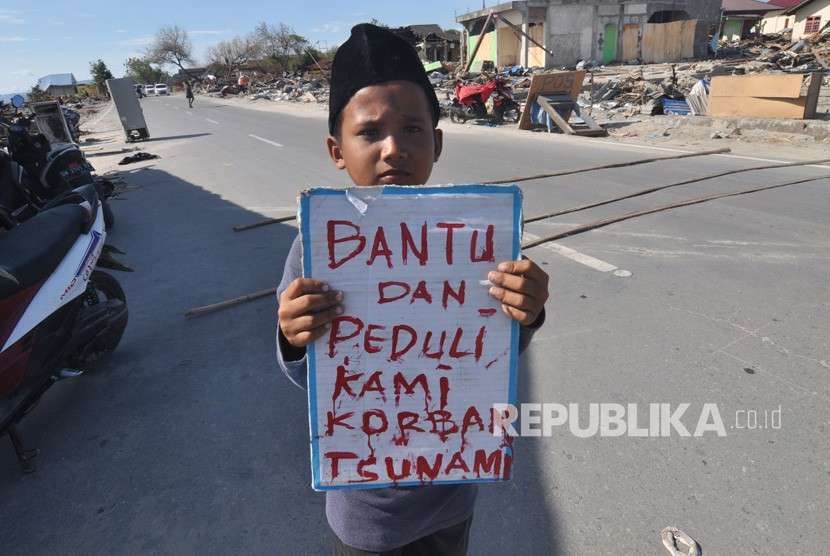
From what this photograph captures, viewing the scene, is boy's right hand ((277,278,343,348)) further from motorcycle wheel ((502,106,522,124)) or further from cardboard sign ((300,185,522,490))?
motorcycle wheel ((502,106,522,124))

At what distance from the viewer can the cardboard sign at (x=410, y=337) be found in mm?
1055

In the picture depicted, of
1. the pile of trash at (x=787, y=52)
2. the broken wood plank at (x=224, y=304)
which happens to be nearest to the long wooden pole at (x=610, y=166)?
the broken wood plank at (x=224, y=304)

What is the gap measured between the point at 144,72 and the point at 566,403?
105514mm

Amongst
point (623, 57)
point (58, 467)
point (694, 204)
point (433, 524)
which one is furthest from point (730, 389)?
point (623, 57)

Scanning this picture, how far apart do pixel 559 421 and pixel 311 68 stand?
60641 mm

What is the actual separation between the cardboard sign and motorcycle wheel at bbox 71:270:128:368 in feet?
8.52

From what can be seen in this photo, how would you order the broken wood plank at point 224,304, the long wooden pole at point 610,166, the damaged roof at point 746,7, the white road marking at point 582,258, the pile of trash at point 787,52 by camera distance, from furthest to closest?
1. the damaged roof at point 746,7
2. the pile of trash at point 787,52
3. the long wooden pole at point 610,166
4. the white road marking at point 582,258
5. the broken wood plank at point 224,304

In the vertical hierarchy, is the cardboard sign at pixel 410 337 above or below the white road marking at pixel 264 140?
above

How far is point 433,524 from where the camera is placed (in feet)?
4.28

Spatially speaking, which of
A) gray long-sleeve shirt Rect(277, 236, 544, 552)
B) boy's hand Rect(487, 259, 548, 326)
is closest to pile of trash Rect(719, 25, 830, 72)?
boy's hand Rect(487, 259, 548, 326)

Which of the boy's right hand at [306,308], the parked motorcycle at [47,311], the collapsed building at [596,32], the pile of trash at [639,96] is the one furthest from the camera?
the collapsed building at [596,32]

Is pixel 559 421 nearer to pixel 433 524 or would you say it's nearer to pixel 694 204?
pixel 433 524

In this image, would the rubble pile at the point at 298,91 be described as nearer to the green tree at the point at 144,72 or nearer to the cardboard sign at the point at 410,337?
the cardboard sign at the point at 410,337

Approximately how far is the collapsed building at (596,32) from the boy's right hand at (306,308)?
32793 mm
